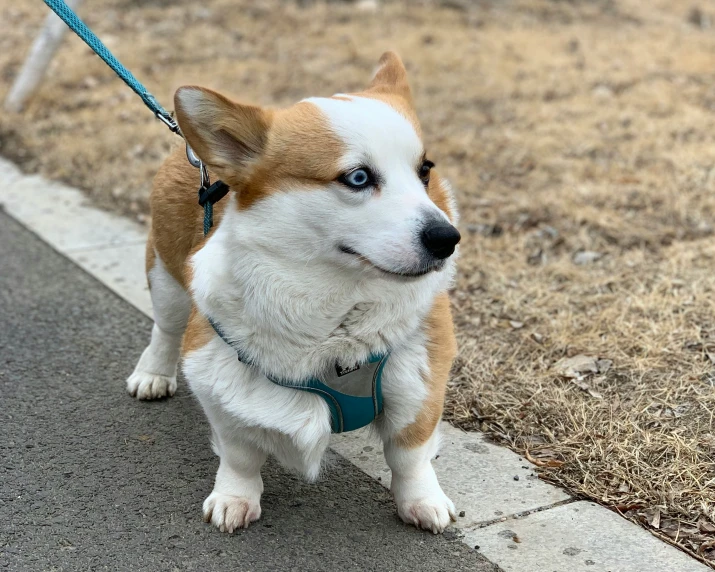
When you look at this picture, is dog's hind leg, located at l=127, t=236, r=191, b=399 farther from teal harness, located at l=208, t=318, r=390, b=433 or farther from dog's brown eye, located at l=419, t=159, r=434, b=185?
dog's brown eye, located at l=419, t=159, r=434, b=185

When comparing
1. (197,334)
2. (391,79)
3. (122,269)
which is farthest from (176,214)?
(122,269)

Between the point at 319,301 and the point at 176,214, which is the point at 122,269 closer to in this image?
the point at 176,214

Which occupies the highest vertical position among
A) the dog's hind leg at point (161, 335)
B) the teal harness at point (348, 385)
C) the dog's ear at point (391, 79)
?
the dog's ear at point (391, 79)

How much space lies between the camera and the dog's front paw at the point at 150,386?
3221mm

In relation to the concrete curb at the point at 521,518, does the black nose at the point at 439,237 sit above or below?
above

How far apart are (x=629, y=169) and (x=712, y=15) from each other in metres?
7.40

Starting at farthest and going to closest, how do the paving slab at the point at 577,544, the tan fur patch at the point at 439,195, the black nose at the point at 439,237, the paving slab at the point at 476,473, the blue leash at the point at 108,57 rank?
the blue leash at the point at 108,57 < the paving slab at the point at 476,473 < the tan fur patch at the point at 439,195 < the paving slab at the point at 577,544 < the black nose at the point at 439,237

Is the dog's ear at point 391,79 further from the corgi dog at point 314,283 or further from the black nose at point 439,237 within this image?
the black nose at point 439,237

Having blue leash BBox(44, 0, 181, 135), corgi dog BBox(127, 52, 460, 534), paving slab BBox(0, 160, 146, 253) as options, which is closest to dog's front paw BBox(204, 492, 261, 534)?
corgi dog BBox(127, 52, 460, 534)

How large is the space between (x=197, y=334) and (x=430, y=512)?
85cm

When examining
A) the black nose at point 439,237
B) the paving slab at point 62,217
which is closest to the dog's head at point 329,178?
the black nose at point 439,237

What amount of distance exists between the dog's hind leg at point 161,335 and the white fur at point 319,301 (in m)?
0.67

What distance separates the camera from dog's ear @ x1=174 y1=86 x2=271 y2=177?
214cm

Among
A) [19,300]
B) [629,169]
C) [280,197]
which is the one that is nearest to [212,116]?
[280,197]
